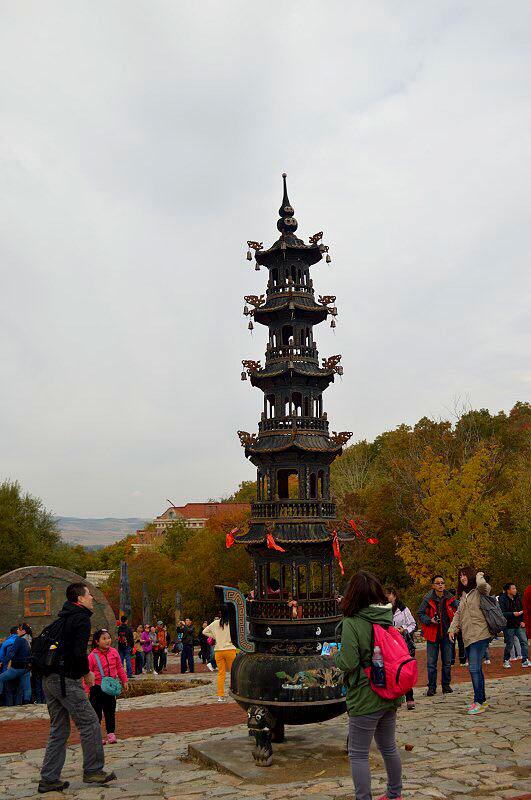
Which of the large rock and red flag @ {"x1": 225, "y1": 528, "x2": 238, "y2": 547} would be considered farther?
the large rock

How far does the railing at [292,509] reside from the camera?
10.2 metres

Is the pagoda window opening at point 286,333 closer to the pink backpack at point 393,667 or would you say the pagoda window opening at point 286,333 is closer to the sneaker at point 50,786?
the pink backpack at point 393,667

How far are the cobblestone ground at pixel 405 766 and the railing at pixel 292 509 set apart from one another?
314cm

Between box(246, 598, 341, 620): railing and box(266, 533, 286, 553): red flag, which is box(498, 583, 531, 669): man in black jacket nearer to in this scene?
box(246, 598, 341, 620): railing

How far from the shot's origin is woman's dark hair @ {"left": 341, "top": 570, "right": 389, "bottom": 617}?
5652 mm

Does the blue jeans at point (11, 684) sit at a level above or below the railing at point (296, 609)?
below

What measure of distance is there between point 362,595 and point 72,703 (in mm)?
3727

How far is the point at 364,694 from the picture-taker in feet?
18.0

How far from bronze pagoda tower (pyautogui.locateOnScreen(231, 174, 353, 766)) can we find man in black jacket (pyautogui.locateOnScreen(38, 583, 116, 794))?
205 centimetres

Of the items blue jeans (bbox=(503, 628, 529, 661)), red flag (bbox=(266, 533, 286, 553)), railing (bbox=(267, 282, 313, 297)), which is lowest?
blue jeans (bbox=(503, 628, 529, 661))

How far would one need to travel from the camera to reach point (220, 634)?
13.5m

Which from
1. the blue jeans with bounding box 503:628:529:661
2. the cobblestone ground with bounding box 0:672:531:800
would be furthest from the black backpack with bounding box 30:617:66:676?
the blue jeans with bounding box 503:628:529:661

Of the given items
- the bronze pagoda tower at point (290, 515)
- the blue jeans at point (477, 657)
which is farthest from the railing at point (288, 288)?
the blue jeans at point (477, 657)

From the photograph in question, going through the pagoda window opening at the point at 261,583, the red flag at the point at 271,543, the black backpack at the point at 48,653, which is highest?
the red flag at the point at 271,543
